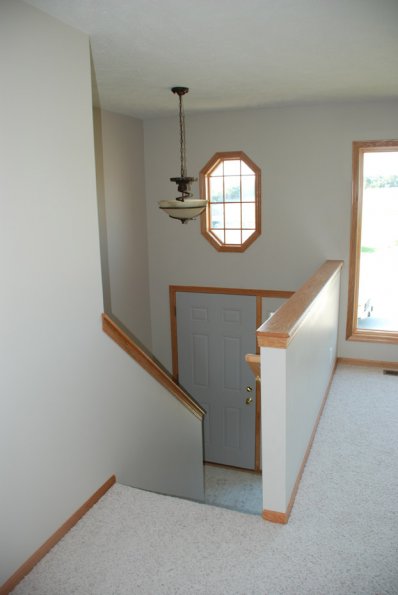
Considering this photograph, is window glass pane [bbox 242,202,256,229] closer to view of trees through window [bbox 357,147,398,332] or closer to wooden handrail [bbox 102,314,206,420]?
view of trees through window [bbox 357,147,398,332]

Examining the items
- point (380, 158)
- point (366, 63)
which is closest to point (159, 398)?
point (366, 63)

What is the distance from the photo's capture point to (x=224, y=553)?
2.29 metres

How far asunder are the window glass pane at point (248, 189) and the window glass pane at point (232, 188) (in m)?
0.06

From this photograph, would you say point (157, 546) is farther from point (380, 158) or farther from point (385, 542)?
point (380, 158)

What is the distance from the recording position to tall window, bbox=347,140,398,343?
4.68m

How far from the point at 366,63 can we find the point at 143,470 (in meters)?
3.02

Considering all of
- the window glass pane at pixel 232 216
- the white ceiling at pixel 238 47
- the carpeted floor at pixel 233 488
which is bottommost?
the carpeted floor at pixel 233 488

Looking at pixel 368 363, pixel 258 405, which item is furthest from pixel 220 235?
pixel 368 363

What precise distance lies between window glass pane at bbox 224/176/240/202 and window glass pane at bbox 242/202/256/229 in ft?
0.39

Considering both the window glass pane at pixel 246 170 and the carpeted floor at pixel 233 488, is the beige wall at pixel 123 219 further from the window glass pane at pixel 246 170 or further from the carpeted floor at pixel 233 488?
the carpeted floor at pixel 233 488

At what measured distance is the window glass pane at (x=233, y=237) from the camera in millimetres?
5383

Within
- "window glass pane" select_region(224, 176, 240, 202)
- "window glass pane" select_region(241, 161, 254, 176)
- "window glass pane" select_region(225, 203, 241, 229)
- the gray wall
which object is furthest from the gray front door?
the gray wall

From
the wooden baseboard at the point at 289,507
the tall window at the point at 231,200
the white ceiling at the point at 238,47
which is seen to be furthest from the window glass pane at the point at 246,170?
the wooden baseboard at the point at 289,507

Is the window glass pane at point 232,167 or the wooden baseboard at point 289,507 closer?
the wooden baseboard at point 289,507
